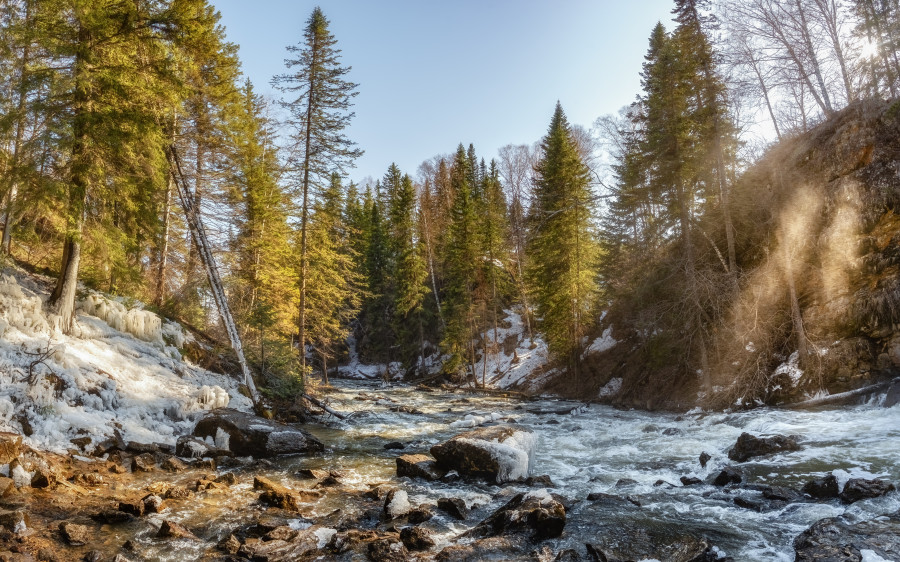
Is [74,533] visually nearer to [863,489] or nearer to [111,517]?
[111,517]

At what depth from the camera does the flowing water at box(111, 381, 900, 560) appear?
22.8 ft

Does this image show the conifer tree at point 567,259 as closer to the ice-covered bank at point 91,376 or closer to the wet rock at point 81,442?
the ice-covered bank at point 91,376

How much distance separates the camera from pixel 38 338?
10719 mm

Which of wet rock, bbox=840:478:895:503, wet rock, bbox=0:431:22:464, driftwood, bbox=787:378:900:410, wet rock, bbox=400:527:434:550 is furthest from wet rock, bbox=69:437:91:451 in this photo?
driftwood, bbox=787:378:900:410

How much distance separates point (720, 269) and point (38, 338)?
80.3 ft

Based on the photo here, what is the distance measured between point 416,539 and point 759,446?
28.1ft

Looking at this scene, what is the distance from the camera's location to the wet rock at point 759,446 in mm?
10375

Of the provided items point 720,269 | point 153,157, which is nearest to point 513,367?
point 720,269

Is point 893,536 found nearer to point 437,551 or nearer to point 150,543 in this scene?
point 437,551

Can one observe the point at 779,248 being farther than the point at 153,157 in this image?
Yes

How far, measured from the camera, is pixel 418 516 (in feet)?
24.9

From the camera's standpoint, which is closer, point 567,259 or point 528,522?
point 528,522

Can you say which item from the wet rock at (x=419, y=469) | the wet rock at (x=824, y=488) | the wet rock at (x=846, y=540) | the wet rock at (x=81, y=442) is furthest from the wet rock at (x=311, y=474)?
the wet rock at (x=824, y=488)

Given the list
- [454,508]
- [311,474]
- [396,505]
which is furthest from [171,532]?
[454,508]
